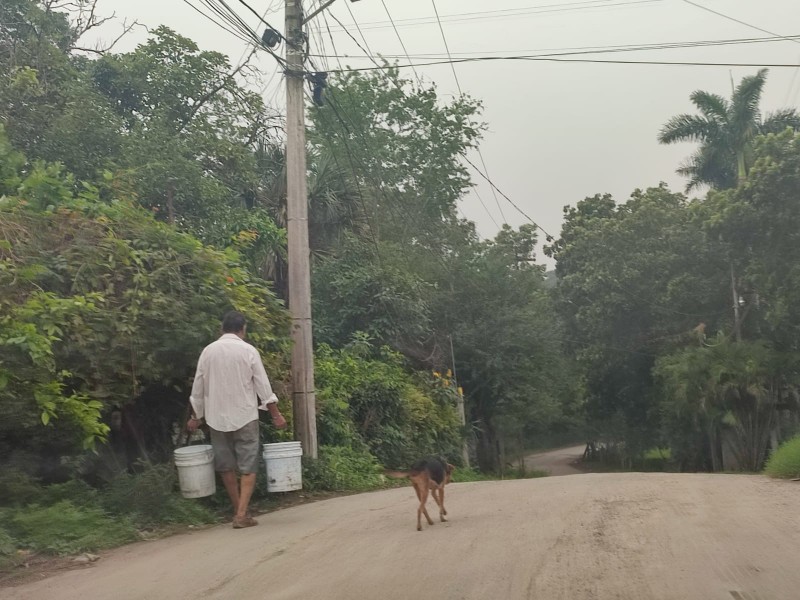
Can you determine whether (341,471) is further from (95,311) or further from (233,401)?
(95,311)

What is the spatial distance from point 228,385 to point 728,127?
2859cm

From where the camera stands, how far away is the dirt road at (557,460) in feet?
151

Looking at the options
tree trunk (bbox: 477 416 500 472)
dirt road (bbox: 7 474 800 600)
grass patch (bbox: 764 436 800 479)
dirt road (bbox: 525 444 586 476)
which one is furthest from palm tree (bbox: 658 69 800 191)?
dirt road (bbox: 7 474 800 600)

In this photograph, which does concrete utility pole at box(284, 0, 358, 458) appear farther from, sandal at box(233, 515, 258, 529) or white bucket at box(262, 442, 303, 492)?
sandal at box(233, 515, 258, 529)

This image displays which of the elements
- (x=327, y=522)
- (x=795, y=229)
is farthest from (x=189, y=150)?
(x=795, y=229)

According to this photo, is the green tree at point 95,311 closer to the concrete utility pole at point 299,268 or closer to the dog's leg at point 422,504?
the concrete utility pole at point 299,268

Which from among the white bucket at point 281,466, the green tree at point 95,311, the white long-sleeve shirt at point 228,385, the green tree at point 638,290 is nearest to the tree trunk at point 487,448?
the green tree at point 638,290

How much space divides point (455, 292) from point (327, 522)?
2002 centimetres

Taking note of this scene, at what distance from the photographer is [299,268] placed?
10367 mm

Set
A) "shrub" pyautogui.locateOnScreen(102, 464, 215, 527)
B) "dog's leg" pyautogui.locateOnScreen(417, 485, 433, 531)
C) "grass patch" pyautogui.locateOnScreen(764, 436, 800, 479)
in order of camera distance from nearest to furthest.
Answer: "dog's leg" pyautogui.locateOnScreen(417, 485, 433, 531), "shrub" pyautogui.locateOnScreen(102, 464, 215, 527), "grass patch" pyautogui.locateOnScreen(764, 436, 800, 479)

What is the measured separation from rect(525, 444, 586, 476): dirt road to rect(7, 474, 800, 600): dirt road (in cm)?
3650

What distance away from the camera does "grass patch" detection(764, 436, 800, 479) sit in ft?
31.7

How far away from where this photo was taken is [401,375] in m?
17.7

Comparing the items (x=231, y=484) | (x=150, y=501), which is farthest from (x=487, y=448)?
(x=150, y=501)
